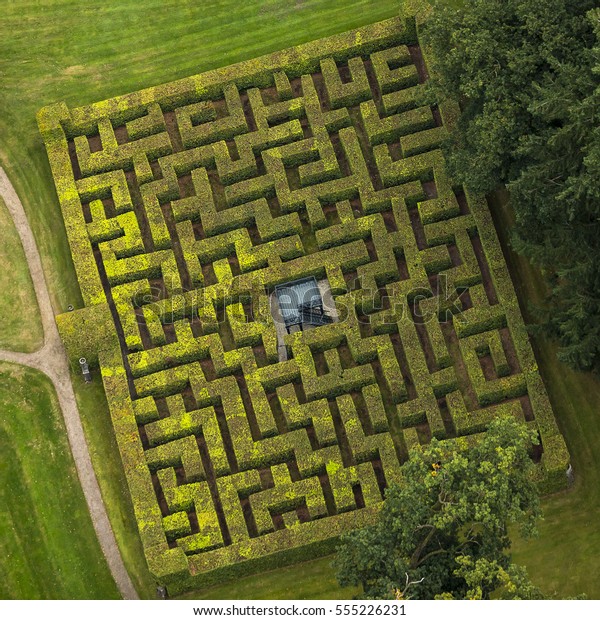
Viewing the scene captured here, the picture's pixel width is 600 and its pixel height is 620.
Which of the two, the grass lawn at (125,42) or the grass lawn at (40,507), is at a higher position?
the grass lawn at (125,42)

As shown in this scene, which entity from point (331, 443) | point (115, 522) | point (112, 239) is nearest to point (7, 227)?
point (112, 239)

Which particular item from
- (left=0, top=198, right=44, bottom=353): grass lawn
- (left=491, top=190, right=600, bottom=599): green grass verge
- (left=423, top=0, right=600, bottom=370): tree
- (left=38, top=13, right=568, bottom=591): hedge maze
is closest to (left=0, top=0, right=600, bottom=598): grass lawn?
(left=491, top=190, right=600, bottom=599): green grass verge

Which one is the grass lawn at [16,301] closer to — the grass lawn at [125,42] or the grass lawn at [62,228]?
the grass lawn at [62,228]

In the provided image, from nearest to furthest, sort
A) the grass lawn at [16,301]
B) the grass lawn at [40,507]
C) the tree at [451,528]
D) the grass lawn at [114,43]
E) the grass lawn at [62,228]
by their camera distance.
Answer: the tree at [451,528] < the grass lawn at [62,228] < the grass lawn at [40,507] < the grass lawn at [16,301] < the grass lawn at [114,43]

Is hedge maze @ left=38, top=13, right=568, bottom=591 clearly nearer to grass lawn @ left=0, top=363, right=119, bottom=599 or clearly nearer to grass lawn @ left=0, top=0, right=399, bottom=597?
grass lawn @ left=0, top=0, right=399, bottom=597

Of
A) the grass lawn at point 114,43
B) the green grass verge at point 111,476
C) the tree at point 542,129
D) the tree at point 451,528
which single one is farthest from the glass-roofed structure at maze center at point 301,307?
the grass lawn at point 114,43

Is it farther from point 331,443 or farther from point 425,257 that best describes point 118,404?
point 425,257

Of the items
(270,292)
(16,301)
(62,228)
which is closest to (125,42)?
(62,228)
